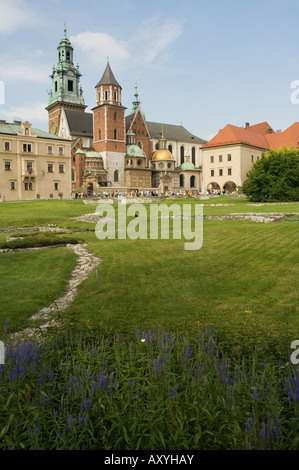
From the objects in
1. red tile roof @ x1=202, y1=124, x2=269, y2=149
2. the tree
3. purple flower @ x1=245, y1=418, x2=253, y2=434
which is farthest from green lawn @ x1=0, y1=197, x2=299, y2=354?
red tile roof @ x1=202, y1=124, x2=269, y2=149

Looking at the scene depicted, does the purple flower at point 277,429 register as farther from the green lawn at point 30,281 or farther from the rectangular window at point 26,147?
the rectangular window at point 26,147

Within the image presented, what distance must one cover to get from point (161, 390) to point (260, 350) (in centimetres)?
194

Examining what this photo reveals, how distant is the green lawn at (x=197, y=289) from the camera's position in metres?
6.99

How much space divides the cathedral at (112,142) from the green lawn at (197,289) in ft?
168

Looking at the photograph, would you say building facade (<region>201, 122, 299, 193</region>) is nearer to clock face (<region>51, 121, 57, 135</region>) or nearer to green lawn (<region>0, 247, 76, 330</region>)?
clock face (<region>51, 121, 57, 135</region>)

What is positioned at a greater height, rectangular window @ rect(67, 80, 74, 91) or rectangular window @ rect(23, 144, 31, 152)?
rectangular window @ rect(67, 80, 74, 91)

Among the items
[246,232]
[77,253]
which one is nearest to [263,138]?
[246,232]

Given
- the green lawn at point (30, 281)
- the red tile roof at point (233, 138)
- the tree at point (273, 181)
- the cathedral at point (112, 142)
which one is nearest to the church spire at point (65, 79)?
the cathedral at point (112, 142)

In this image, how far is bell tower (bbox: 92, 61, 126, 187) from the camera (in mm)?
73312

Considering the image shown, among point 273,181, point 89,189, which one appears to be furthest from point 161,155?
point 273,181

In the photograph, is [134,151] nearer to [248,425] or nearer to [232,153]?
[232,153]

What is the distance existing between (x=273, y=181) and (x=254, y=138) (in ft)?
120

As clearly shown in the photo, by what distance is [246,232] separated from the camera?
18.2 m
